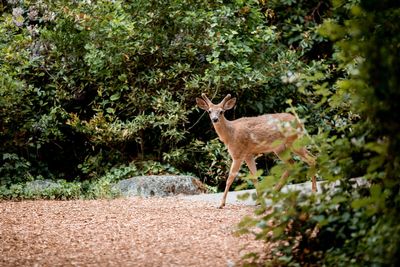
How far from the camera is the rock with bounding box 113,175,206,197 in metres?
9.16

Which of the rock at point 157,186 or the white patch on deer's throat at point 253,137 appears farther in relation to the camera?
the rock at point 157,186

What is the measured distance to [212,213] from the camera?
22.6ft

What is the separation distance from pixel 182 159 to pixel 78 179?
1.89 metres

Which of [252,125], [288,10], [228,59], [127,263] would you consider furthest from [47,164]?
[127,263]

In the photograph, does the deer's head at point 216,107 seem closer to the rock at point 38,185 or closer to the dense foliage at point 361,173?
the rock at point 38,185

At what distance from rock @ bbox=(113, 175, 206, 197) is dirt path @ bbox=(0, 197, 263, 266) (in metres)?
0.81

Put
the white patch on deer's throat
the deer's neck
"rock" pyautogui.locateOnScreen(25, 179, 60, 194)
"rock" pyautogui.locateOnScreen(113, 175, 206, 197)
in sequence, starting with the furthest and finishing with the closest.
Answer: "rock" pyautogui.locateOnScreen(25, 179, 60, 194)
"rock" pyautogui.locateOnScreen(113, 175, 206, 197)
the deer's neck
the white patch on deer's throat

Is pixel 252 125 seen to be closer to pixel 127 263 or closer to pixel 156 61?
pixel 156 61

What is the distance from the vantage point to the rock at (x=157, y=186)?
9.16 meters

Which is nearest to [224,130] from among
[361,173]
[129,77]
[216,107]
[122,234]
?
[216,107]

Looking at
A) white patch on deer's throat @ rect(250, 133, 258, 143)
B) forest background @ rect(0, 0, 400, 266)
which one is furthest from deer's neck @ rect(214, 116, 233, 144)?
forest background @ rect(0, 0, 400, 266)

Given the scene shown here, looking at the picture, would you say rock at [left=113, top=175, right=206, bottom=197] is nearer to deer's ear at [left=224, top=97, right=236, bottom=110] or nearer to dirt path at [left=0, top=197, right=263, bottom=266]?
dirt path at [left=0, top=197, right=263, bottom=266]

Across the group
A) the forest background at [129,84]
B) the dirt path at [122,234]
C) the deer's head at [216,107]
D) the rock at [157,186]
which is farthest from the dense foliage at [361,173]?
the forest background at [129,84]

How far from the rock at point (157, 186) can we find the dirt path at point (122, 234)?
0.81 metres
